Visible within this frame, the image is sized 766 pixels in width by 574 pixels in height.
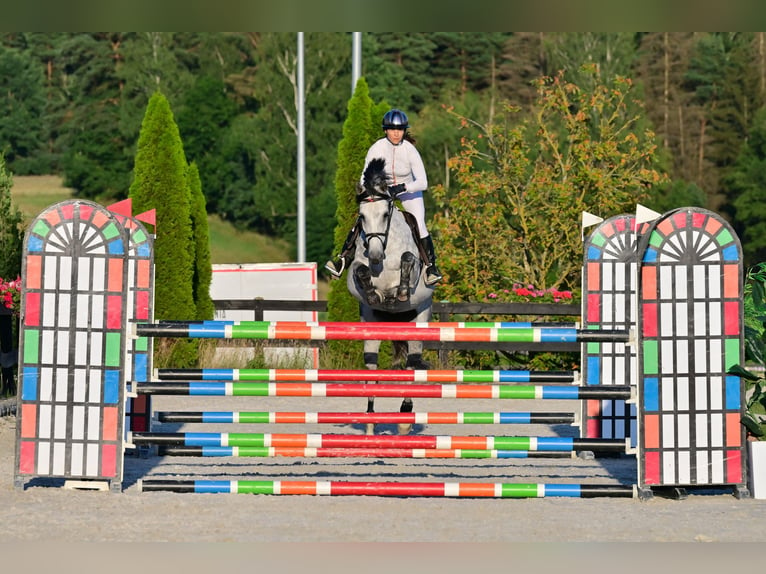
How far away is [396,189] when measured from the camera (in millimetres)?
9367

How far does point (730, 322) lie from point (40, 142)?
4775cm

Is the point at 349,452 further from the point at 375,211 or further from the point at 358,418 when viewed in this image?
the point at 375,211

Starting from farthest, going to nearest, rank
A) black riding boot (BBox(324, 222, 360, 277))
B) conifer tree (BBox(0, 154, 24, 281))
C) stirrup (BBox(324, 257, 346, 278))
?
conifer tree (BBox(0, 154, 24, 281)), stirrup (BBox(324, 257, 346, 278)), black riding boot (BBox(324, 222, 360, 277))

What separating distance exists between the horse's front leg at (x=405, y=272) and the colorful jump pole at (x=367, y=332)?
7.76ft

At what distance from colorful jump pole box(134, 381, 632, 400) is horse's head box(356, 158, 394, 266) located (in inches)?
88.3

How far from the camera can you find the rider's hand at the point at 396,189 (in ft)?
30.6

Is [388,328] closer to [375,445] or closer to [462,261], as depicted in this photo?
[375,445]

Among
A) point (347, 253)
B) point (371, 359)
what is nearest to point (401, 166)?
point (347, 253)

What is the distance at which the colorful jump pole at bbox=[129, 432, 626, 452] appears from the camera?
693 centimetres

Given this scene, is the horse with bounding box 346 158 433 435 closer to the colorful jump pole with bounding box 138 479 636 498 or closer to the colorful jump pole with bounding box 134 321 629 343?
the colorful jump pole with bounding box 134 321 629 343

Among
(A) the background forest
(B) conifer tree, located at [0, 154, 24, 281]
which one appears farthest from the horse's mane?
(A) the background forest

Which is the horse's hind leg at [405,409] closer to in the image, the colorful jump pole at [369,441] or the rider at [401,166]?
the rider at [401,166]

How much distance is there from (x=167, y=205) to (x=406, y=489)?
10.5 metres

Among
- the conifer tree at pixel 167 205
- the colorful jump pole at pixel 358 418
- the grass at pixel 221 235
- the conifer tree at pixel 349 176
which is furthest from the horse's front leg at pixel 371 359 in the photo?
the grass at pixel 221 235
